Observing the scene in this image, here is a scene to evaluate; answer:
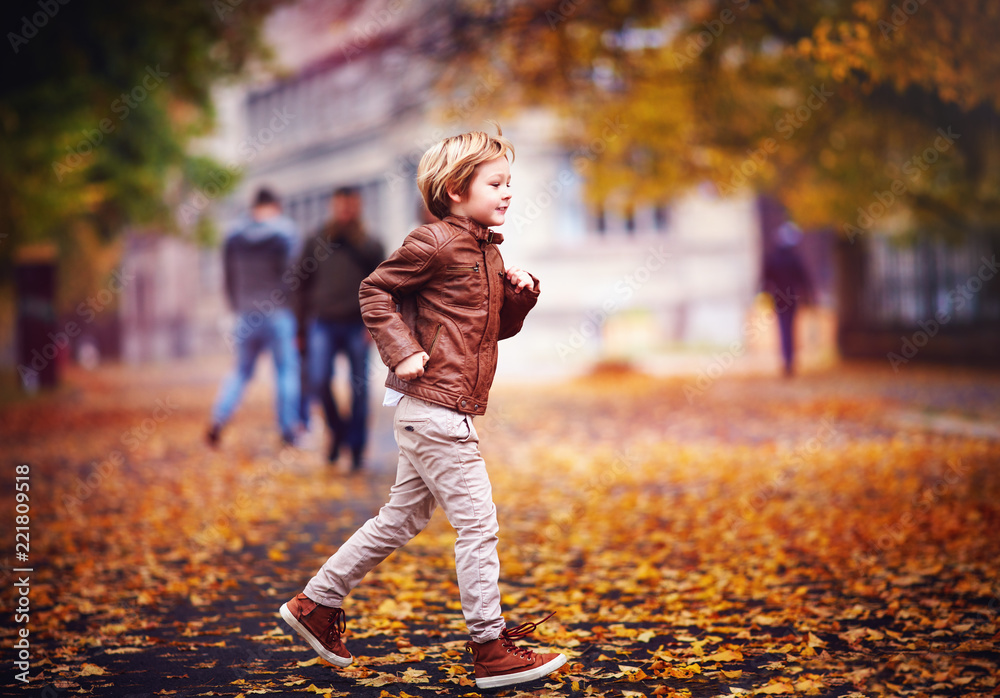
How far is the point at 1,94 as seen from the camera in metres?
12.0

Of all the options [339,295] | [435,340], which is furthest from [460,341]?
[339,295]

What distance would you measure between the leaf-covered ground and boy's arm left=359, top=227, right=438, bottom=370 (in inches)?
46.1

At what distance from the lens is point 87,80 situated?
13.0 metres

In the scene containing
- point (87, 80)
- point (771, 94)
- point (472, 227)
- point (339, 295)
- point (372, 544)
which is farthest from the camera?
point (771, 94)

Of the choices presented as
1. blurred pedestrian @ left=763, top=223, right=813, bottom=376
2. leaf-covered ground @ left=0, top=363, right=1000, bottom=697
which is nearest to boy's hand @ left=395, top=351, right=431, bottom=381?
leaf-covered ground @ left=0, top=363, right=1000, bottom=697

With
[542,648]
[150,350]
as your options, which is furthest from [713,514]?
[150,350]

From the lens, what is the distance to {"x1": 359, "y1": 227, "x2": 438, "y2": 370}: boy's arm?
3.57m

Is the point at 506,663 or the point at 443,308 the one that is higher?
the point at 443,308

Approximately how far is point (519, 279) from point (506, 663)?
49.7 inches

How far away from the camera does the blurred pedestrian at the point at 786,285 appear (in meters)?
15.5

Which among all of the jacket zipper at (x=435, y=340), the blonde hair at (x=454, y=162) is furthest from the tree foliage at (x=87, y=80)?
the jacket zipper at (x=435, y=340)

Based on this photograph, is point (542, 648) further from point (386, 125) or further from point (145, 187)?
point (386, 125)

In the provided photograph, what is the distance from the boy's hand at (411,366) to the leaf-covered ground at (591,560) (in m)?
1.04

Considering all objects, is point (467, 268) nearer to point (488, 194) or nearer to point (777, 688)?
point (488, 194)
